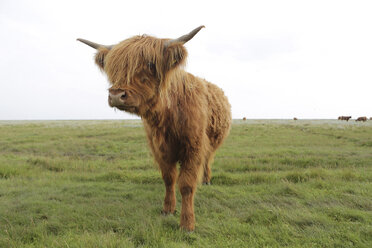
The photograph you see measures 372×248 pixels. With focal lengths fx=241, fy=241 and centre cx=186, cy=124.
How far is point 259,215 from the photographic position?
3.59 meters

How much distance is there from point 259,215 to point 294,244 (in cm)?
81

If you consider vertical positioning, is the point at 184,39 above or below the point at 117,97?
above

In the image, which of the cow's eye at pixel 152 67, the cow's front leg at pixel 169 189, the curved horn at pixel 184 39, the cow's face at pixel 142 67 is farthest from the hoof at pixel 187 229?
the curved horn at pixel 184 39

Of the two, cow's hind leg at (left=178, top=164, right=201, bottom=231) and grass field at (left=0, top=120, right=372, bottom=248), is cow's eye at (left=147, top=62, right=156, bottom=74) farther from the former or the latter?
grass field at (left=0, top=120, right=372, bottom=248)

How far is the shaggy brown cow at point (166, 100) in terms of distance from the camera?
2762 mm

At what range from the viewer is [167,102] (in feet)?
10.9

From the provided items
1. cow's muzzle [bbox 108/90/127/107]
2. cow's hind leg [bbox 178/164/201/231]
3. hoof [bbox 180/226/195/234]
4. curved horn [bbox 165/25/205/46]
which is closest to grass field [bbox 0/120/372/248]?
hoof [bbox 180/226/195/234]

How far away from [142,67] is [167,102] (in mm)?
680

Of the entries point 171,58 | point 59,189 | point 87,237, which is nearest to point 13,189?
point 59,189

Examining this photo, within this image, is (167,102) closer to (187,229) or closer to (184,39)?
(184,39)

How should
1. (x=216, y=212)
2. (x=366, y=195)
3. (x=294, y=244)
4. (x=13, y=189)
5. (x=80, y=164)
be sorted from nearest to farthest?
1. (x=294, y=244)
2. (x=216, y=212)
3. (x=366, y=195)
4. (x=13, y=189)
5. (x=80, y=164)

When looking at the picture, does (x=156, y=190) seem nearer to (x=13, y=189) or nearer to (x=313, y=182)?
(x=13, y=189)

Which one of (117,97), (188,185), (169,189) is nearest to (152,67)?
(117,97)

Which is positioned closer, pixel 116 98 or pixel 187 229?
pixel 116 98
